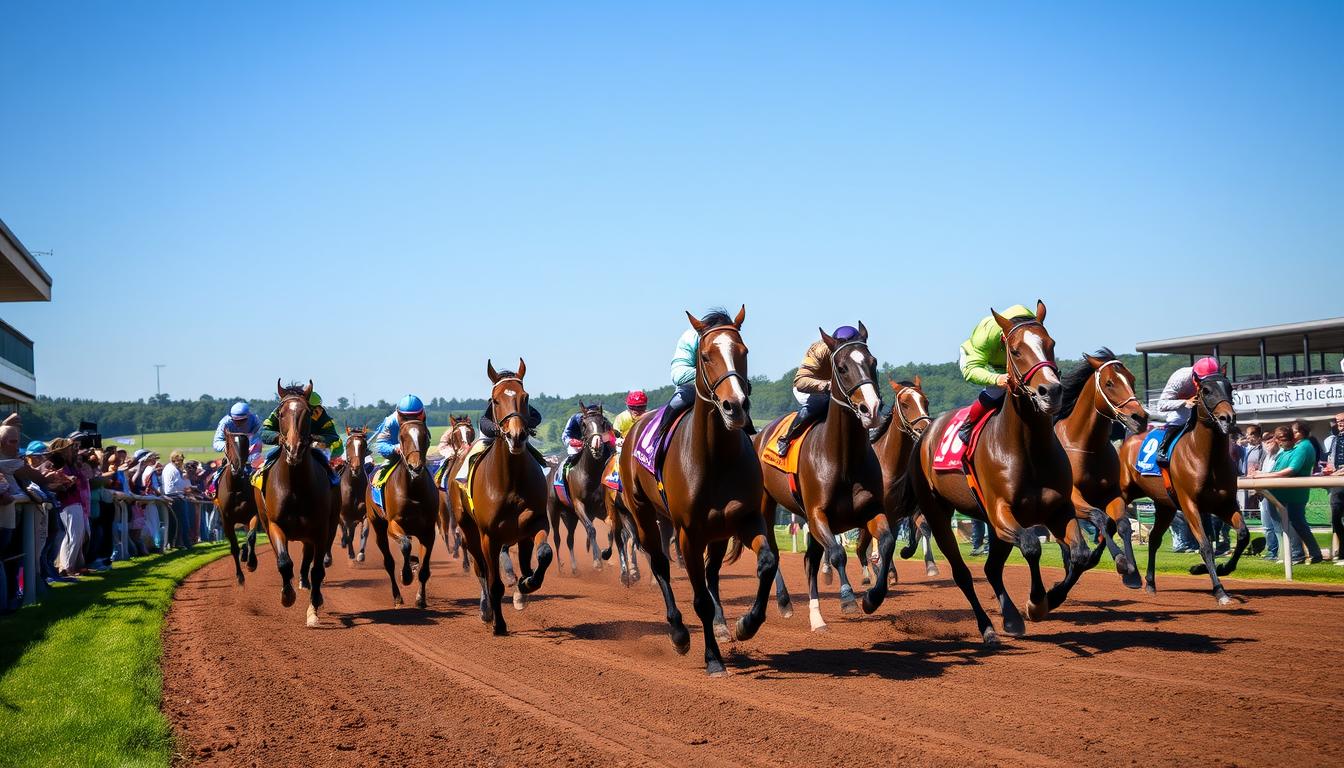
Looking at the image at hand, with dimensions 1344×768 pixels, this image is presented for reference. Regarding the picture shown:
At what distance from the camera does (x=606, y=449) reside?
675 inches

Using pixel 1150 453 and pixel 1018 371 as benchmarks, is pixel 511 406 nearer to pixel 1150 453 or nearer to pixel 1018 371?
pixel 1018 371

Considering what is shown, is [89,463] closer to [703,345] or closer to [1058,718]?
[703,345]

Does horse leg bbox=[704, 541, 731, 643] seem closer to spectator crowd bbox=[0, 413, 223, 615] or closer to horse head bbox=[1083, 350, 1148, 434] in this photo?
horse head bbox=[1083, 350, 1148, 434]

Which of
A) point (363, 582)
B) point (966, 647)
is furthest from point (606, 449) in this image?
point (966, 647)

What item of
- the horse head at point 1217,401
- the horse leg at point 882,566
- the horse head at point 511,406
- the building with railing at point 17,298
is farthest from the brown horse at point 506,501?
the building with railing at point 17,298

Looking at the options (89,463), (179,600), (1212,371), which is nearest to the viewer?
(1212,371)

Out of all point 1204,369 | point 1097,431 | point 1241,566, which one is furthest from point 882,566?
point 1241,566

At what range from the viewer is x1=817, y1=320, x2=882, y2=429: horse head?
26.9ft

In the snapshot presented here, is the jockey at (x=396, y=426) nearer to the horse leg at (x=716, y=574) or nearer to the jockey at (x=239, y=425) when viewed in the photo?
the jockey at (x=239, y=425)

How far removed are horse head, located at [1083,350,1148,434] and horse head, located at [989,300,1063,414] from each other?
1725 millimetres

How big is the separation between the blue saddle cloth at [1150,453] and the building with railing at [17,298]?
75.2ft

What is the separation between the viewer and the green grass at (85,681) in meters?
6.09

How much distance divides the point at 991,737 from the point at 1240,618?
17.7 feet

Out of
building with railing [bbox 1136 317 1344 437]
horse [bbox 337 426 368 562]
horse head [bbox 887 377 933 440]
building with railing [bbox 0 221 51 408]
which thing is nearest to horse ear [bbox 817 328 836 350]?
horse head [bbox 887 377 933 440]
